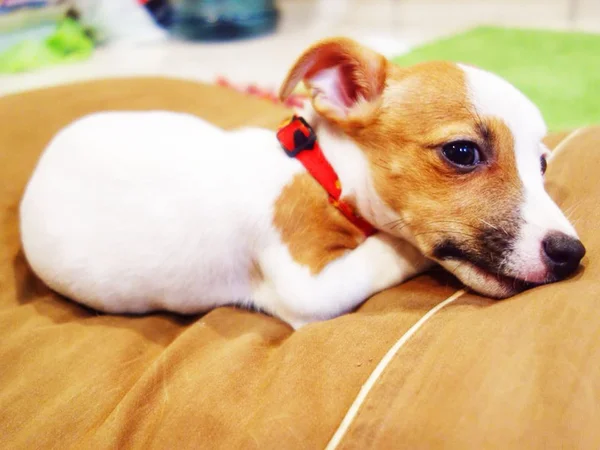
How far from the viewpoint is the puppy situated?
3.57ft

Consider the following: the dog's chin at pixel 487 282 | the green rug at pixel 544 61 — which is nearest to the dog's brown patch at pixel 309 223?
the dog's chin at pixel 487 282

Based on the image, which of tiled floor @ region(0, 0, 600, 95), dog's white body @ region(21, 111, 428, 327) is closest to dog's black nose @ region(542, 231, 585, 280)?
dog's white body @ region(21, 111, 428, 327)

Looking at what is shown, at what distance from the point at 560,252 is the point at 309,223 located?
526mm

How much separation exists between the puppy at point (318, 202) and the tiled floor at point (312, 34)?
2.18 m

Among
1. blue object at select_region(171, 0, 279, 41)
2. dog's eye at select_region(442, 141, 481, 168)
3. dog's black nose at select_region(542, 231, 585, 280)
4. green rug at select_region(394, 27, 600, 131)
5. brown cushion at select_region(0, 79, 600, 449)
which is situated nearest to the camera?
brown cushion at select_region(0, 79, 600, 449)

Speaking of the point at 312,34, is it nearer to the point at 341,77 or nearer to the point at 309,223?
the point at 341,77

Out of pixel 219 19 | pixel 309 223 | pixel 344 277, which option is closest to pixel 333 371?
pixel 344 277

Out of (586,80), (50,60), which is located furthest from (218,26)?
(586,80)

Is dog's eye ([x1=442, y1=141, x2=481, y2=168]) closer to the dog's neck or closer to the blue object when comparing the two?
the dog's neck

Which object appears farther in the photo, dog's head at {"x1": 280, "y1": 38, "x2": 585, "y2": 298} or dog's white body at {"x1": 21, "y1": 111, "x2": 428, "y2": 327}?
dog's white body at {"x1": 21, "y1": 111, "x2": 428, "y2": 327}

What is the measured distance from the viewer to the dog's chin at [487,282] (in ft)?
3.46

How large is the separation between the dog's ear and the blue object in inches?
157

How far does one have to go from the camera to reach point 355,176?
4.10ft

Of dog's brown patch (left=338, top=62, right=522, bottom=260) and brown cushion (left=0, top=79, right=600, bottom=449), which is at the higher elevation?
dog's brown patch (left=338, top=62, right=522, bottom=260)
